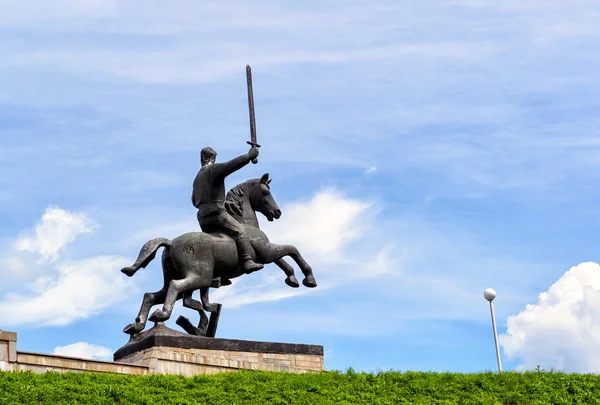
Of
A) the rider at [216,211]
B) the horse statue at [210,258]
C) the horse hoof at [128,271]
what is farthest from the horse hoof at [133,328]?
the rider at [216,211]

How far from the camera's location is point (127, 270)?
1930 centimetres

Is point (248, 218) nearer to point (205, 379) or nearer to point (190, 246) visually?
point (190, 246)

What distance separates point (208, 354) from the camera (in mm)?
18625

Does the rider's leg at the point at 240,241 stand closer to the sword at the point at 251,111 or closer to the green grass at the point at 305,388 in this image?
the sword at the point at 251,111

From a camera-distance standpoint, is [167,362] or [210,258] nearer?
[167,362]

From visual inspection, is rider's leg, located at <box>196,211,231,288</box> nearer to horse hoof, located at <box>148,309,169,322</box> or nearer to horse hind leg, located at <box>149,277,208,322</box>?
horse hind leg, located at <box>149,277,208,322</box>

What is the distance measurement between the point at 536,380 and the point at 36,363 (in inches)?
318

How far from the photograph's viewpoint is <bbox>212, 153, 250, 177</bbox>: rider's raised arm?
752 inches

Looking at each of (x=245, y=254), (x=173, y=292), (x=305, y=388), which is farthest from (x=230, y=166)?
(x=305, y=388)

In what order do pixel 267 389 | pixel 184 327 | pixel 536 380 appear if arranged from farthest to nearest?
pixel 184 327 < pixel 536 380 < pixel 267 389

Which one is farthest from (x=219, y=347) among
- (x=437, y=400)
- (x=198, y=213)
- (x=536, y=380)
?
(x=536, y=380)

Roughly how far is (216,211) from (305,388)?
13.2 feet

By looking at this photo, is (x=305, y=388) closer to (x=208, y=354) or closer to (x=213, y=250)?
(x=208, y=354)

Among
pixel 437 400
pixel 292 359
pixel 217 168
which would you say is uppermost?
pixel 217 168
